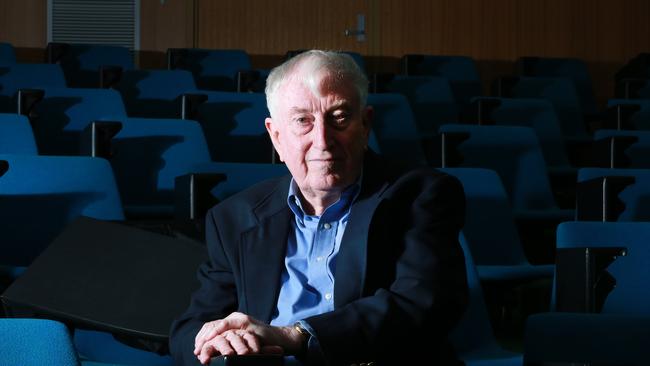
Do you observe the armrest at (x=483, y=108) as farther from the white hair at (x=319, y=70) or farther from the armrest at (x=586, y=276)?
the white hair at (x=319, y=70)

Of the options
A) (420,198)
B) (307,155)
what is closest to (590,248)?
(420,198)

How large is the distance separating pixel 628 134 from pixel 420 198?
90.4 inches

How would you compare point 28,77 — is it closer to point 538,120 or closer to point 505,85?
point 538,120

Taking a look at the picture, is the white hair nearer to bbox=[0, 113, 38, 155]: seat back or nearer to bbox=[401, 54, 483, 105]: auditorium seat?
bbox=[0, 113, 38, 155]: seat back

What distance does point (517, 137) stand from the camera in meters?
3.66

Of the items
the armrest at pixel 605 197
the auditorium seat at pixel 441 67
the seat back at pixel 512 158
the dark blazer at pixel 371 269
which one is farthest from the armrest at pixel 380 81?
the dark blazer at pixel 371 269

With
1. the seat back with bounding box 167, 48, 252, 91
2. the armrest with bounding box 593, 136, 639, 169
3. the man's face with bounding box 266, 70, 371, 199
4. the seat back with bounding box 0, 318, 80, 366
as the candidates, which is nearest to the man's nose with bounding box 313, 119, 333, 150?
the man's face with bounding box 266, 70, 371, 199

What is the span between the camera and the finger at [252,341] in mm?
1487

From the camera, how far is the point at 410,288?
163 cm

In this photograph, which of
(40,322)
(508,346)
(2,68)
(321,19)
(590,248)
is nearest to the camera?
(40,322)

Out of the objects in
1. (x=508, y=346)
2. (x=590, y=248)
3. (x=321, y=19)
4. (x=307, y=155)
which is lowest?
(x=508, y=346)

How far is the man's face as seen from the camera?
1683 millimetres

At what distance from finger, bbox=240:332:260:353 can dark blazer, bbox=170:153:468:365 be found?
0.10 metres

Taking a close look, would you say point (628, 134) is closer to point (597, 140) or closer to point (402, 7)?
point (597, 140)
